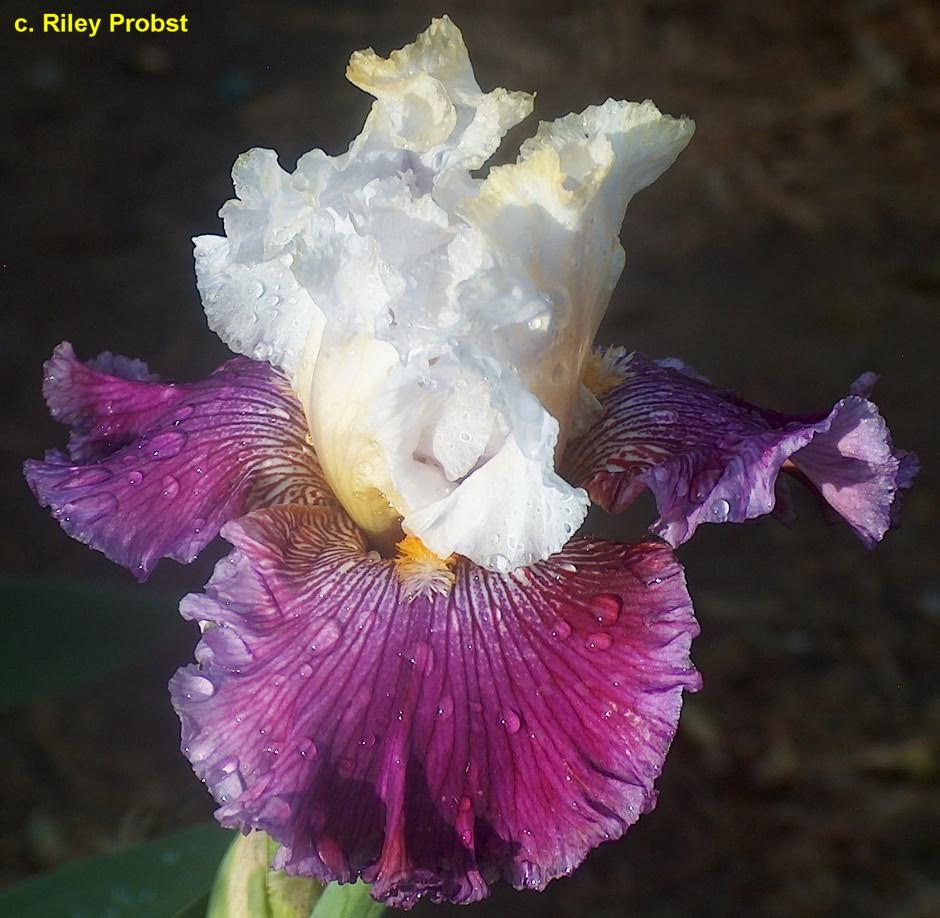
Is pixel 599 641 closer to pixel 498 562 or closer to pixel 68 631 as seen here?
pixel 498 562

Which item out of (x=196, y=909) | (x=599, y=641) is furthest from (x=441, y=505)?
(x=196, y=909)


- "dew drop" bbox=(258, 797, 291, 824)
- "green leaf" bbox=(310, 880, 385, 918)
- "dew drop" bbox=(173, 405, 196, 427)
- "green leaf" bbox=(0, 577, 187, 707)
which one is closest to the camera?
"dew drop" bbox=(258, 797, 291, 824)

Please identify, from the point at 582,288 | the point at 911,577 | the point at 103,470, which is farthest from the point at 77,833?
the point at 911,577

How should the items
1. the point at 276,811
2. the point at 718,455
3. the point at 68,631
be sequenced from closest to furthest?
the point at 276,811 < the point at 718,455 < the point at 68,631

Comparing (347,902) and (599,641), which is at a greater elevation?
(599,641)

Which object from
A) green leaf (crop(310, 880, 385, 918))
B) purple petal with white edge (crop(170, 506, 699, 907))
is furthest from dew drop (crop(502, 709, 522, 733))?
green leaf (crop(310, 880, 385, 918))

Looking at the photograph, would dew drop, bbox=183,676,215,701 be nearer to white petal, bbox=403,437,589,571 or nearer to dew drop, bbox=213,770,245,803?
dew drop, bbox=213,770,245,803
